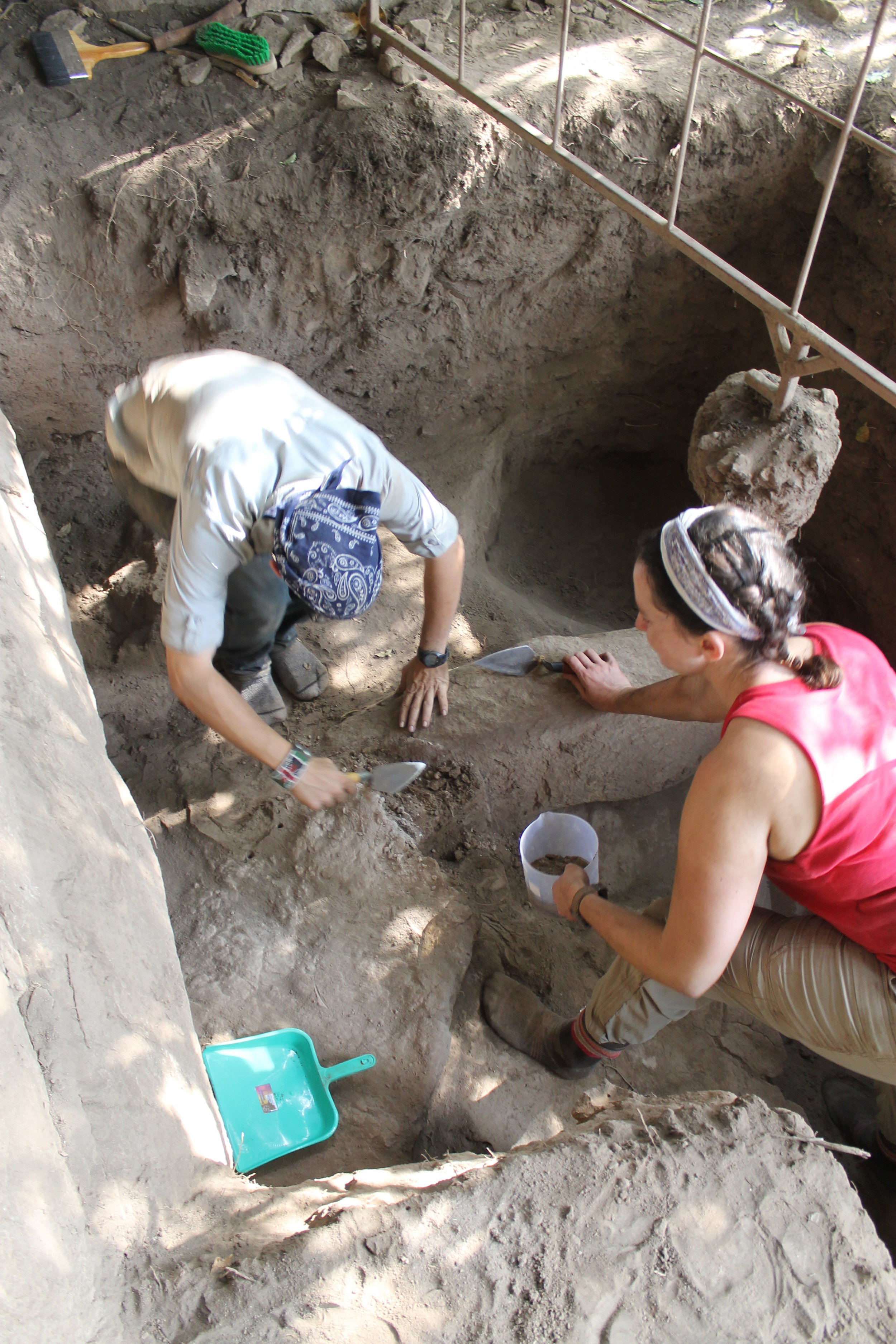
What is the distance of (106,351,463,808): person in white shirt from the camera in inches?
62.9

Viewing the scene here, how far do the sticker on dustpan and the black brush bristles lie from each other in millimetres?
3022

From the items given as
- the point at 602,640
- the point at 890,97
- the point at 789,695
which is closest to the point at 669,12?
the point at 890,97

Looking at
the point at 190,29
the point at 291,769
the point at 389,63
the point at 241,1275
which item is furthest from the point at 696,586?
the point at 190,29

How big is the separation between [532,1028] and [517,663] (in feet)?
3.43

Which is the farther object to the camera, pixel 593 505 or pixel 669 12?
pixel 593 505

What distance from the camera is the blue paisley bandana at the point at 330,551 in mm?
1552

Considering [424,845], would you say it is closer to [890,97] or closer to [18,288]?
[18,288]

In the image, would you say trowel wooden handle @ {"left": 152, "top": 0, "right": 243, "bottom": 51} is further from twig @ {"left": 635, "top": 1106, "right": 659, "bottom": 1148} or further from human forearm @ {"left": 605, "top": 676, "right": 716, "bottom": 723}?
twig @ {"left": 635, "top": 1106, "right": 659, "bottom": 1148}

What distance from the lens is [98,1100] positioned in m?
1.17

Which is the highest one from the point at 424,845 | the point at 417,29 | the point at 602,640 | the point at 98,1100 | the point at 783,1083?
the point at 417,29

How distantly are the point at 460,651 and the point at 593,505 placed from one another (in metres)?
1.53

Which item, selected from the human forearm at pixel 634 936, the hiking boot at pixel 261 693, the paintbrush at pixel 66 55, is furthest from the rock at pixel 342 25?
the human forearm at pixel 634 936

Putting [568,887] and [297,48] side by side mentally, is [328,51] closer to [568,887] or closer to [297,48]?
[297,48]

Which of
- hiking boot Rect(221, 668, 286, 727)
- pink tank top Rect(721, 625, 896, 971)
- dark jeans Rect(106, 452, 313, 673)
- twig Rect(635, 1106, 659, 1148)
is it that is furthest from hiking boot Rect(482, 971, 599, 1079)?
dark jeans Rect(106, 452, 313, 673)
